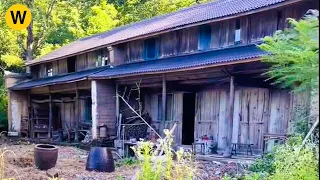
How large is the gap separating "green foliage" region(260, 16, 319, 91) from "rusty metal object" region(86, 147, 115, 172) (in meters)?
5.27

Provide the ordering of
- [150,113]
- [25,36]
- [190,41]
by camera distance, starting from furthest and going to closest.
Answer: [25,36]
[150,113]
[190,41]

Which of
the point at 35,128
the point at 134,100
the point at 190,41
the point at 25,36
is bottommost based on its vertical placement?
the point at 35,128

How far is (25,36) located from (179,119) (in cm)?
2220

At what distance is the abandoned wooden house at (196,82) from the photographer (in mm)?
11523

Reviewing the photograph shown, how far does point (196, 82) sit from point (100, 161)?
551 cm

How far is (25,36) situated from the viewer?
32812 mm

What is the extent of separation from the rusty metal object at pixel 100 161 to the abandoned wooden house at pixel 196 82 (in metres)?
3.58

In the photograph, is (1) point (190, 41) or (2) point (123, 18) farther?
(2) point (123, 18)

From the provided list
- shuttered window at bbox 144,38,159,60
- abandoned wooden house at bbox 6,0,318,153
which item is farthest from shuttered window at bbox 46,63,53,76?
shuttered window at bbox 144,38,159,60

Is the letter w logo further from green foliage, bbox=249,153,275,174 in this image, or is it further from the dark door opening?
green foliage, bbox=249,153,275,174

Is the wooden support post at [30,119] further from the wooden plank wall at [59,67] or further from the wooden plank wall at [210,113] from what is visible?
the wooden plank wall at [210,113]

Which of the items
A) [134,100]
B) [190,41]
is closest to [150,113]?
[134,100]

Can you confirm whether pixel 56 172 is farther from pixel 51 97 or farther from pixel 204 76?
pixel 51 97

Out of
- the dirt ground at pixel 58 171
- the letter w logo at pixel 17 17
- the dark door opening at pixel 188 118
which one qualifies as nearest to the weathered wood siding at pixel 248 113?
the dark door opening at pixel 188 118
